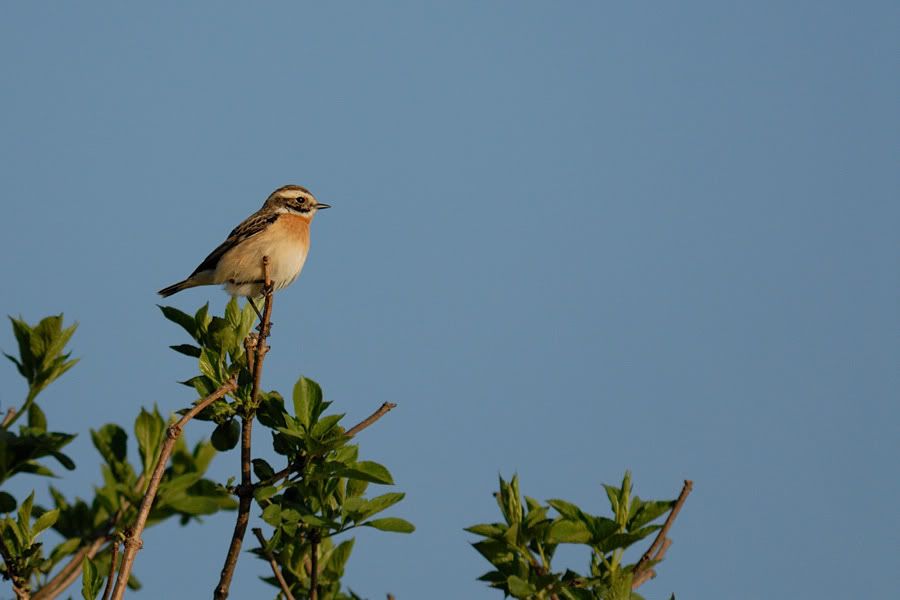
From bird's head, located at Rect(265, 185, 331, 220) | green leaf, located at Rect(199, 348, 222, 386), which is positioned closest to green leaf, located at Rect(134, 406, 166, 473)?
green leaf, located at Rect(199, 348, 222, 386)

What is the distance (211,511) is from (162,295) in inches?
492

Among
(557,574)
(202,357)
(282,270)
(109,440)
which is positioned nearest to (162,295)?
(282,270)

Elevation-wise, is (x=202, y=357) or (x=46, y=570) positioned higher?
(x=202, y=357)

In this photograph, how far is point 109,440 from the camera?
16.4 feet

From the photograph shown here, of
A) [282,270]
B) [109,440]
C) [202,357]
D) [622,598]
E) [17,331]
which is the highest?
[282,270]

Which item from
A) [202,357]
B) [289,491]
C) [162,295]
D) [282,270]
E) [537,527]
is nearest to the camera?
[537,527]

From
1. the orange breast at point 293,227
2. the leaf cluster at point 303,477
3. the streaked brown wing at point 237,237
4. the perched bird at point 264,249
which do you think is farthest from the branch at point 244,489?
the streaked brown wing at point 237,237

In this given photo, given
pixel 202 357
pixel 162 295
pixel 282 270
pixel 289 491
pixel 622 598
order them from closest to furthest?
pixel 622 598 < pixel 289 491 < pixel 202 357 < pixel 282 270 < pixel 162 295

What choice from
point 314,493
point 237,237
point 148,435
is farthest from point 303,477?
point 237,237

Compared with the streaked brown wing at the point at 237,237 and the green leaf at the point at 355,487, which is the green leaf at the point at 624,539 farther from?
the streaked brown wing at the point at 237,237

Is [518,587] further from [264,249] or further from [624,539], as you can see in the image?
[264,249]

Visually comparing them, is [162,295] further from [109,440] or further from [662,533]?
[662,533]

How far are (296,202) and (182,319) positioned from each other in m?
10.2

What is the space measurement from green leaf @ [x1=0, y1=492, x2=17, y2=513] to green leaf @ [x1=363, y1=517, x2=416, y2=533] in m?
1.74
